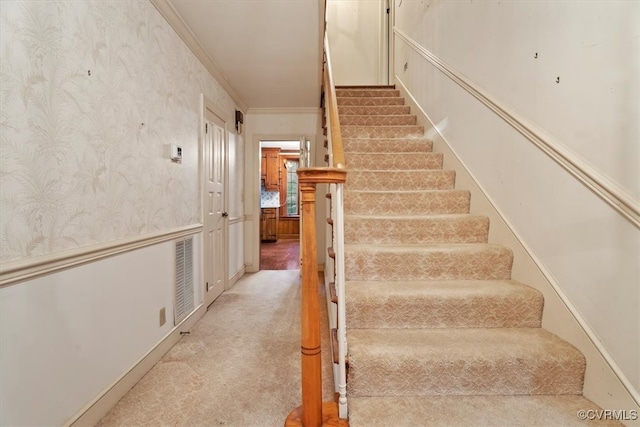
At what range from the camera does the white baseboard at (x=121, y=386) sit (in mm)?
1402

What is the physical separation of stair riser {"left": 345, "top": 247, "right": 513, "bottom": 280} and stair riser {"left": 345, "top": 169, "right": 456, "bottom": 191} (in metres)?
0.85

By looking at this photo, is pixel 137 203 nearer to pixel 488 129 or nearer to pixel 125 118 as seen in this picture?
pixel 125 118

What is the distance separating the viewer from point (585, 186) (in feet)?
4.60

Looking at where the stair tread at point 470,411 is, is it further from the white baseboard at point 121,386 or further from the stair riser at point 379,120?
the stair riser at point 379,120

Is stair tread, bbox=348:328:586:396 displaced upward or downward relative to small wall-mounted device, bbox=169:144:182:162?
downward

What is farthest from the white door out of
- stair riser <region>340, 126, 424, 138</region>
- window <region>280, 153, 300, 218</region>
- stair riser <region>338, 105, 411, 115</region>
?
window <region>280, 153, 300, 218</region>

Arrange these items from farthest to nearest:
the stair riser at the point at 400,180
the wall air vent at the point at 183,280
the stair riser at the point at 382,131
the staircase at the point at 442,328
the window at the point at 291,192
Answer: the window at the point at 291,192 → the stair riser at the point at 382,131 → the stair riser at the point at 400,180 → the wall air vent at the point at 183,280 → the staircase at the point at 442,328

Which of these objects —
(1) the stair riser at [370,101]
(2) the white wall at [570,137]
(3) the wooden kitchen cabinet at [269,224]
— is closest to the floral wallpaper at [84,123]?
(1) the stair riser at [370,101]

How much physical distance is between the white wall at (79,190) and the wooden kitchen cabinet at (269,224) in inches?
233

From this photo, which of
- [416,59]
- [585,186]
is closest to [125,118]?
[585,186]

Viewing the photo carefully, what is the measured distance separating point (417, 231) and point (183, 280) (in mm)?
1825

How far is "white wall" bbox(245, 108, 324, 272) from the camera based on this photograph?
14.7 feet

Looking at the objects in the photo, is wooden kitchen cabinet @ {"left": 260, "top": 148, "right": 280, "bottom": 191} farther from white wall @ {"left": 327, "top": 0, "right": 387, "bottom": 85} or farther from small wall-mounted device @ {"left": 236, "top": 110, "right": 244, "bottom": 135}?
small wall-mounted device @ {"left": 236, "top": 110, "right": 244, "bottom": 135}

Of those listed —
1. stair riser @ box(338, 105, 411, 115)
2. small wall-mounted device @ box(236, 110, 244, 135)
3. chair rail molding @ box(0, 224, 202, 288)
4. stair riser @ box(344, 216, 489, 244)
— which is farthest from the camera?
small wall-mounted device @ box(236, 110, 244, 135)
